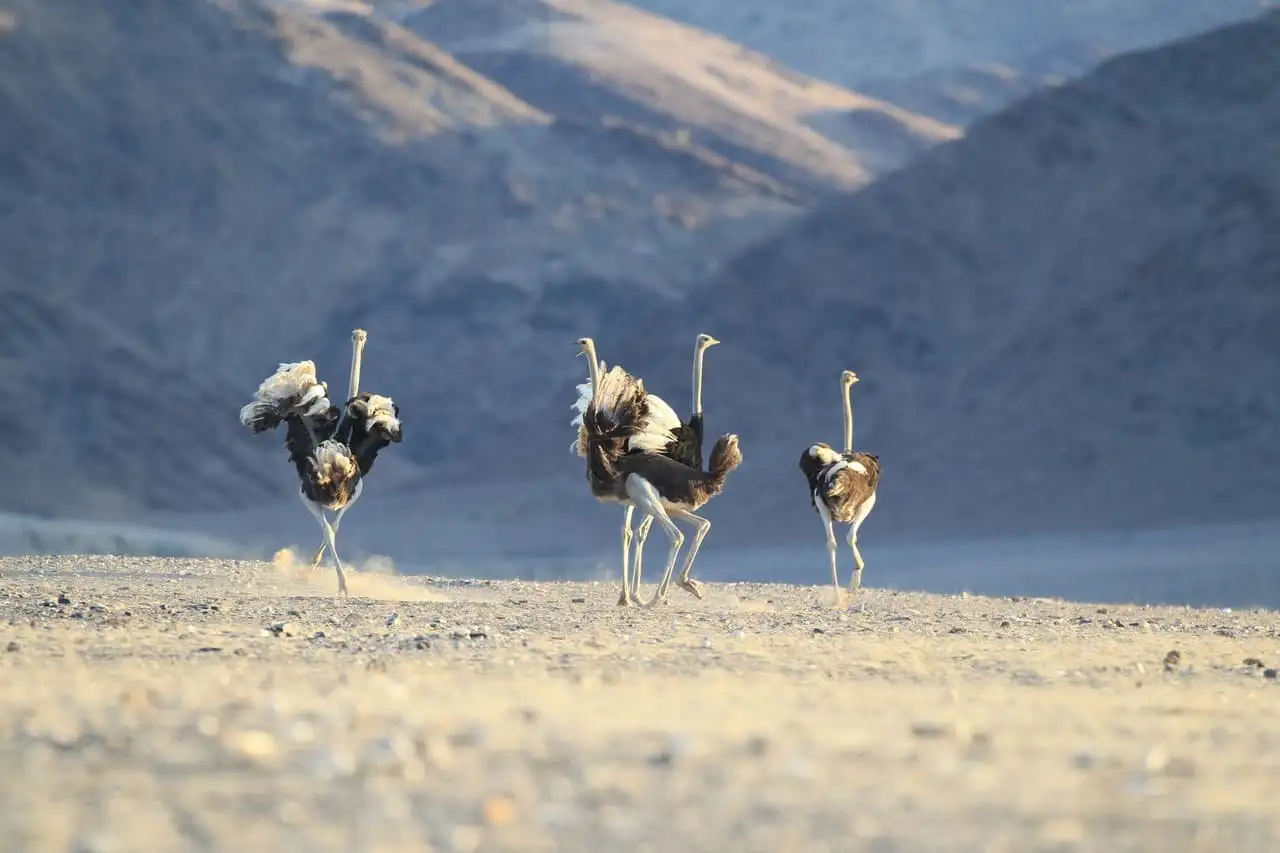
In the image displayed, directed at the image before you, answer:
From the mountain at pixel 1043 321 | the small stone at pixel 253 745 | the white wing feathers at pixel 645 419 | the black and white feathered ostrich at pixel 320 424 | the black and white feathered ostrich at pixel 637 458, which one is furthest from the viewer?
the mountain at pixel 1043 321

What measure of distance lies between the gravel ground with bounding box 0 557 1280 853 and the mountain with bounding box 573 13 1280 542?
37436 mm

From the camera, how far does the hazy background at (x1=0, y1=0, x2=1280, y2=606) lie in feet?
172

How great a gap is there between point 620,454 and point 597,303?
2349 inches

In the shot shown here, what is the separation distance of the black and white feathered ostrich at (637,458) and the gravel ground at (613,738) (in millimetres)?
1833

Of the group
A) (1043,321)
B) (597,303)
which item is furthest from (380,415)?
(597,303)

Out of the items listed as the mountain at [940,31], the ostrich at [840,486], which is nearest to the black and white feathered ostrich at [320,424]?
the ostrich at [840,486]

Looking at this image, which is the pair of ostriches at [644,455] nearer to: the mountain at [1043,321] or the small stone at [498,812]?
the small stone at [498,812]

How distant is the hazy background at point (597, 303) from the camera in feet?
172

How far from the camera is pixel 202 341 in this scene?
2987 inches

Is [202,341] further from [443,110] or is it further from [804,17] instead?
[804,17]

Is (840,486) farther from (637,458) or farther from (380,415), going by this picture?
(380,415)

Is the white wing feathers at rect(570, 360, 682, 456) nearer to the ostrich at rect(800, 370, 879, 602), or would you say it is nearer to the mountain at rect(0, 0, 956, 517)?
the ostrich at rect(800, 370, 879, 602)

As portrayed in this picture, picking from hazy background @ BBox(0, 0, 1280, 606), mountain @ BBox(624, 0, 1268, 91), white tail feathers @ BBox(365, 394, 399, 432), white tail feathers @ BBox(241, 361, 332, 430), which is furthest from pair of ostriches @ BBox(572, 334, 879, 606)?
mountain @ BBox(624, 0, 1268, 91)

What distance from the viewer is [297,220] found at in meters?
81.1
